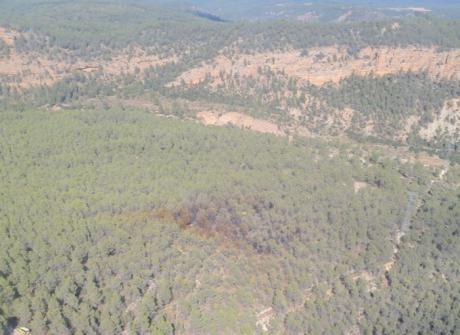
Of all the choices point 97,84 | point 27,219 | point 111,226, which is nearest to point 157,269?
point 111,226

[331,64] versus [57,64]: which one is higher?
[331,64]

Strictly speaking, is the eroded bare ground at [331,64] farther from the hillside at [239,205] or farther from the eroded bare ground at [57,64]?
the eroded bare ground at [57,64]

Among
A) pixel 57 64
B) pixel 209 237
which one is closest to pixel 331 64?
pixel 57 64

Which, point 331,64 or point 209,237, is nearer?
point 209,237

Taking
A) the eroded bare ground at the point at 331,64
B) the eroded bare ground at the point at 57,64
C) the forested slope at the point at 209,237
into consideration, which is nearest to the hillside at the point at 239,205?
the forested slope at the point at 209,237

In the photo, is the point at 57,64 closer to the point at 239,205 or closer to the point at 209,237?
the point at 239,205

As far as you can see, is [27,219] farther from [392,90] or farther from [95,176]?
[392,90]

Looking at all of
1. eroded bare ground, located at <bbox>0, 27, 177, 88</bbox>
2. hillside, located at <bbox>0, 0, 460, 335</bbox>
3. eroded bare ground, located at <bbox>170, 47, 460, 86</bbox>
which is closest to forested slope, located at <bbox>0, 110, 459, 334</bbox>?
hillside, located at <bbox>0, 0, 460, 335</bbox>
